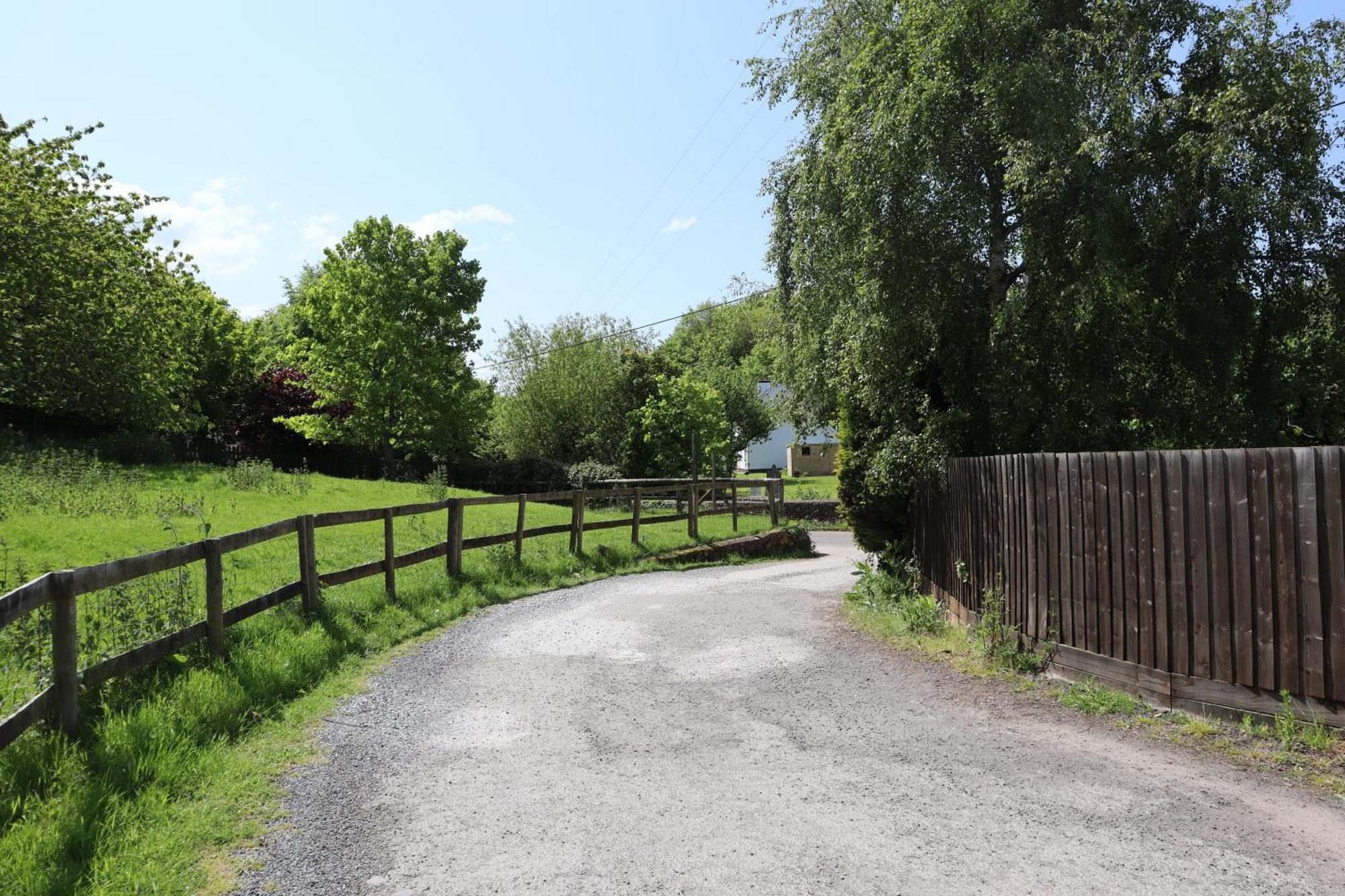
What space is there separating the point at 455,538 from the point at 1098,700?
7.98 meters

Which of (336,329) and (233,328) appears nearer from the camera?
(336,329)

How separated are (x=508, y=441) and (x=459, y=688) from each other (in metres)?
36.2

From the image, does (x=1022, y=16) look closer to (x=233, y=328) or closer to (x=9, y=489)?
(x=9, y=489)

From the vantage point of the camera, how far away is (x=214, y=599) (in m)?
6.41

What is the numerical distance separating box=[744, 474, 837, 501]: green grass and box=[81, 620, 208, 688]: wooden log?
22300mm

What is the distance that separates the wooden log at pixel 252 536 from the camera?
6.66 m

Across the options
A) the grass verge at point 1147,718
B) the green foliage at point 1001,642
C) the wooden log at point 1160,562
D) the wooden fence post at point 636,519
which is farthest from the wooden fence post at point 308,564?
the wooden fence post at point 636,519

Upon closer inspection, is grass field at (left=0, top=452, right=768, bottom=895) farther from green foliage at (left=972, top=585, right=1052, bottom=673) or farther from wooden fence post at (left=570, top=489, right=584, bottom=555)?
green foliage at (left=972, top=585, right=1052, bottom=673)

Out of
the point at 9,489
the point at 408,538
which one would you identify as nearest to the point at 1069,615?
the point at 408,538

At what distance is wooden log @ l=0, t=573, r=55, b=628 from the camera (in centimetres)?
413

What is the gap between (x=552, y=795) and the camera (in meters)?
4.48

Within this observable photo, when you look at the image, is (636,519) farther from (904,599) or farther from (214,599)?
(214,599)

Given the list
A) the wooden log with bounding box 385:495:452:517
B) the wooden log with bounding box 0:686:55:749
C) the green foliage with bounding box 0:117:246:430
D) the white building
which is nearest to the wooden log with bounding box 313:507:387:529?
the wooden log with bounding box 385:495:452:517

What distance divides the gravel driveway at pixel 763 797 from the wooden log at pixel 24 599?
157 centimetres
